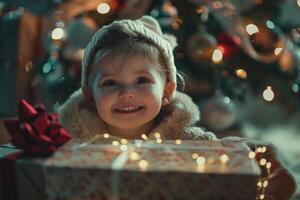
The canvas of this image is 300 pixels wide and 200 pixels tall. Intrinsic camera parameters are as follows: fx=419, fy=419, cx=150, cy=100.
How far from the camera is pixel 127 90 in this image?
3.32ft

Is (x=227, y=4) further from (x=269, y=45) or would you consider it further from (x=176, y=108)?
(x=176, y=108)

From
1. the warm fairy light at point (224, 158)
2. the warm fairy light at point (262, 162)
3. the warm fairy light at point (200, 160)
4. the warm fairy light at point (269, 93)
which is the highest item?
the warm fairy light at point (200, 160)

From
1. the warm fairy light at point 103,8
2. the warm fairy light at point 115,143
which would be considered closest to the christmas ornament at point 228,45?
the warm fairy light at point 103,8

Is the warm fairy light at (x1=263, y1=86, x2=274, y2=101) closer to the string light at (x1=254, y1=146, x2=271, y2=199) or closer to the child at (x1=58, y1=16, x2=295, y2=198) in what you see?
the child at (x1=58, y1=16, x2=295, y2=198)

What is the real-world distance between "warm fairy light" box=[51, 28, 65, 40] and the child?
2.03 ft

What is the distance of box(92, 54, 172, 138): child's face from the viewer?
102 cm

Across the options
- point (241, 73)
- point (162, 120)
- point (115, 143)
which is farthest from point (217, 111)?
point (115, 143)

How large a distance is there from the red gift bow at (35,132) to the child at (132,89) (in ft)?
0.69

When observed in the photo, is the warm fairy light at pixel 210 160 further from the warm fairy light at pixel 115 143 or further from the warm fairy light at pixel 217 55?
the warm fairy light at pixel 217 55

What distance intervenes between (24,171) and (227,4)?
1071 millimetres

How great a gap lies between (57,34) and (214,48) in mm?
643

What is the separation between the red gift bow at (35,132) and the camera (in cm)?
80

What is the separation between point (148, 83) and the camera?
104 centimetres

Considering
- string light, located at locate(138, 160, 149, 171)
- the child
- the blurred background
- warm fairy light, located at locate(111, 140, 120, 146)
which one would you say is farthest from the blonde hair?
the blurred background
